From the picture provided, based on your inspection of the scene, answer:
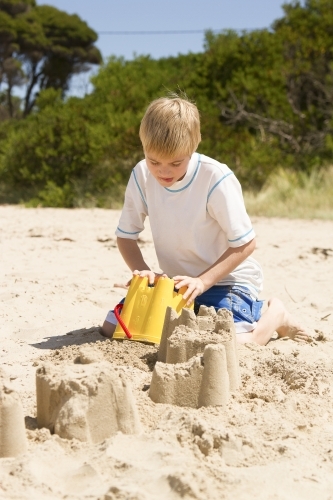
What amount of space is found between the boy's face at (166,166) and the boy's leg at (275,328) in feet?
2.63

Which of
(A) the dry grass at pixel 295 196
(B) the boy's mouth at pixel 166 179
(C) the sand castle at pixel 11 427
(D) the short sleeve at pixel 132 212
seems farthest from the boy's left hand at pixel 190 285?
(A) the dry grass at pixel 295 196

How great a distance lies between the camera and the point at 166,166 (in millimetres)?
3207

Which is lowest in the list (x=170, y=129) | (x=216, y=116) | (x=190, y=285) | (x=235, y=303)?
(x=235, y=303)

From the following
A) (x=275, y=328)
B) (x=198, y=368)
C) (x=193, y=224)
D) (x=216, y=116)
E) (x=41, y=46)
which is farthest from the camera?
(x=41, y=46)

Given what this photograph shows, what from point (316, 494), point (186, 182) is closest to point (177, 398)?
point (316, 494)

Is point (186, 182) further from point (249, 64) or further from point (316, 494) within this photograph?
point (249, 64)

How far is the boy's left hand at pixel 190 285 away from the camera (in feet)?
10.4

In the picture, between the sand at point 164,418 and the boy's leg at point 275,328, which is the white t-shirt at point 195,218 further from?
the sand at point 164,418

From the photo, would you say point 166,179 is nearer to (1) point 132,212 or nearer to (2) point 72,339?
(1) point 132,212

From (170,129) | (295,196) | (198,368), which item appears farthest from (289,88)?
(198,368)

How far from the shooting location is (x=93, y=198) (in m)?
9.99

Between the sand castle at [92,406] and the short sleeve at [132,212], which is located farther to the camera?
the short sleeve at [132,212]

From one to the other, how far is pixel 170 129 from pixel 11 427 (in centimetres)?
147

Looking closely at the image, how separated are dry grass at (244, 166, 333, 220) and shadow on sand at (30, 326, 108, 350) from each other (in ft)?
16.7
